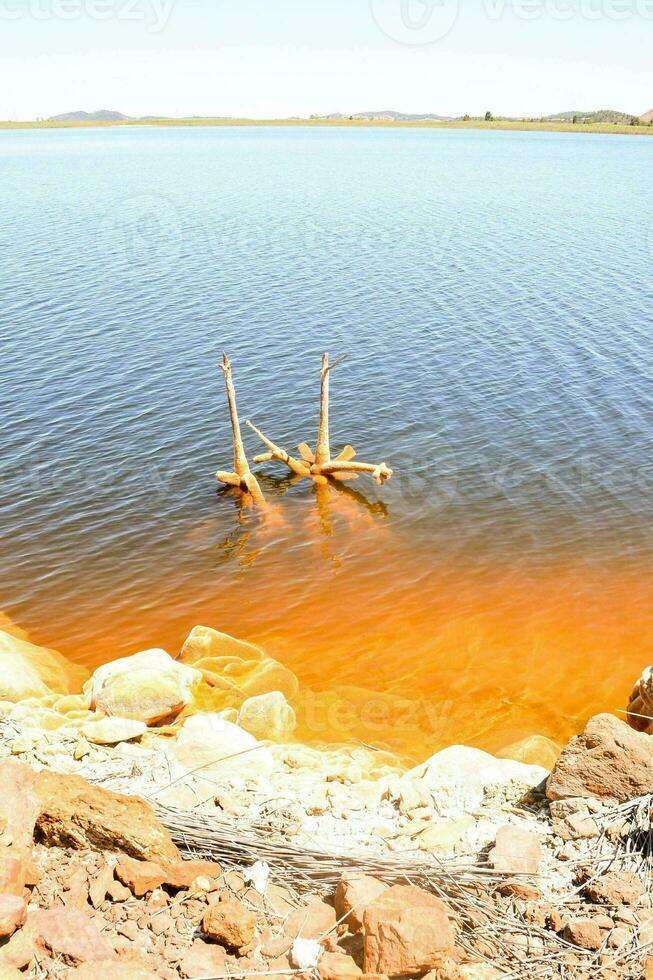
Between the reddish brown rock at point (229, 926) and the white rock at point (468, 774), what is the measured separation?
4.25 metres

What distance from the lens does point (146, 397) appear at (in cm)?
3042

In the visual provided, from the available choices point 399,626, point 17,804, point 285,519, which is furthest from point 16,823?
point 285,519

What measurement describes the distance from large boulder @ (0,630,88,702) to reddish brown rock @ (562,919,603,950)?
1097cm

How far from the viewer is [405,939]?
6.83m

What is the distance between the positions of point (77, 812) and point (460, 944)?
4549mm

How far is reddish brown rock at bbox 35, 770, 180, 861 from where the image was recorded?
820 centimetres

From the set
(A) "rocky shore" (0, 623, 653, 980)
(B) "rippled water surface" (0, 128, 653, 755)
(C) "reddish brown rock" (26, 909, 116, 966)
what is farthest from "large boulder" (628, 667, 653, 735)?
(C) "reddish brown rock" (26, 909, 116, 966)

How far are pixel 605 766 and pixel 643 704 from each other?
123 inches

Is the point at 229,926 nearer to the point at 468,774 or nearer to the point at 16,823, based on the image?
the point at 16,823

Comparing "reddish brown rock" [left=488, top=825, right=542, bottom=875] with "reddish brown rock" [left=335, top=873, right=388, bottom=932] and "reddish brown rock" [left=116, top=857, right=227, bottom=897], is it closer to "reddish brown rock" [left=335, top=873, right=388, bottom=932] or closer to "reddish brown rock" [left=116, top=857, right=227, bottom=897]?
"reddish brown rock" [left=335, top=873, right=388, bottom=932]

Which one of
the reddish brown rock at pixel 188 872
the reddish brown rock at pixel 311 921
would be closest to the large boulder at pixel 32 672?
the reddish brown rock at pixel 188 872

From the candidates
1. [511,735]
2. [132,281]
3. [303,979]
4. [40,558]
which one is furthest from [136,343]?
[303,979]

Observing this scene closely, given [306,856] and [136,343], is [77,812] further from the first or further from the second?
[136,343]

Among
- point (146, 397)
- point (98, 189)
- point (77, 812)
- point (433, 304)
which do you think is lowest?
point (77, 812)
